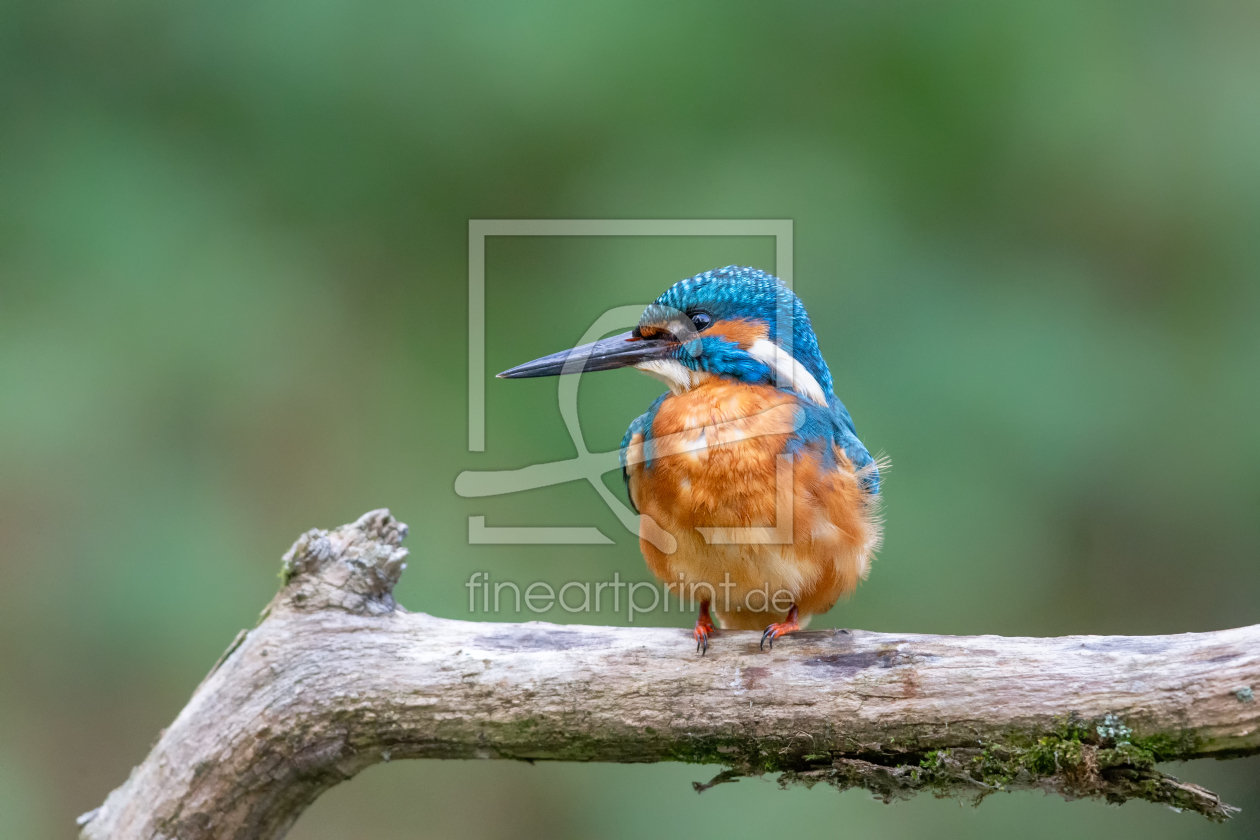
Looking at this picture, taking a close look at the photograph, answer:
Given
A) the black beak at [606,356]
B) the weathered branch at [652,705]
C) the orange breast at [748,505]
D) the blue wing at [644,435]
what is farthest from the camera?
the black beak at [606,356]

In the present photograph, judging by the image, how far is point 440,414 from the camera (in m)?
3.29

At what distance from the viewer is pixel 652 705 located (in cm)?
171

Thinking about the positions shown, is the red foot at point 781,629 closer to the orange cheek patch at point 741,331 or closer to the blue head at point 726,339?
the blue head at point 726,339

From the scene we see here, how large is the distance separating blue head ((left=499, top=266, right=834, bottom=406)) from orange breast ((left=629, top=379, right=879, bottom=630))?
0.05 m

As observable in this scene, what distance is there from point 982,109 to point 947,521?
1299 mm

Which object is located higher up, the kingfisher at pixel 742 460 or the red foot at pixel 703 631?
the kingfisher at pixel 742 460

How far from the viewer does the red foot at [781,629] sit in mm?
1824

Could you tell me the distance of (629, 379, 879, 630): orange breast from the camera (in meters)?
1.79

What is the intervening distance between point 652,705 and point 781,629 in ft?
1.00

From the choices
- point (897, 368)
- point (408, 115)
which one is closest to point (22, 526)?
point (408, 115)

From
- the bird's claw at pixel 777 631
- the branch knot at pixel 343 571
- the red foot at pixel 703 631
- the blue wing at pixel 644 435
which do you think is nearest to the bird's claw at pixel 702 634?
the red foot at pixel 703 631

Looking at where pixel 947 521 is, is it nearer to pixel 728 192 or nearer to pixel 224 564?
pixel 728 192

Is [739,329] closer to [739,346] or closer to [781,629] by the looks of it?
[739,346]

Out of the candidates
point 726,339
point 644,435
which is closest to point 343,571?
point 644,435
